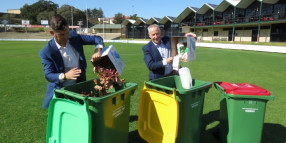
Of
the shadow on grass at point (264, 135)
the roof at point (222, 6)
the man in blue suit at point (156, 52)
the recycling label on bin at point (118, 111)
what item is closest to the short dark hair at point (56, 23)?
the recycling label on bin at point (118, 111)

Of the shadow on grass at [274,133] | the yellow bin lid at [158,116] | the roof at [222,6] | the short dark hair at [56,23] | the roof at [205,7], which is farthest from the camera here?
the roof at [205,7]

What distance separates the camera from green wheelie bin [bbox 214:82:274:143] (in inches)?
97.3

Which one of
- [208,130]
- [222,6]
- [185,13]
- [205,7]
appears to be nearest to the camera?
[208,130]

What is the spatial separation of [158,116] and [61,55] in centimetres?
140

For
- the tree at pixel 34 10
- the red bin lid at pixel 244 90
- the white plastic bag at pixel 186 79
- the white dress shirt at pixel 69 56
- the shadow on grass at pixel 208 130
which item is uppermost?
the tree at pixel 34 10

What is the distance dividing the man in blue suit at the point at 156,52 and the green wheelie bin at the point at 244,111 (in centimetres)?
94

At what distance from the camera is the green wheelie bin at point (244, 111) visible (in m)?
2.47

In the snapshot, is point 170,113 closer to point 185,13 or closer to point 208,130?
point 208,130

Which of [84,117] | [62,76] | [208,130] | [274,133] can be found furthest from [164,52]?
[274,133]

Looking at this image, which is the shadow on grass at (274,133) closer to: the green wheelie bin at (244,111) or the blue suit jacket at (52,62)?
the green wheelie bin at (244,111)

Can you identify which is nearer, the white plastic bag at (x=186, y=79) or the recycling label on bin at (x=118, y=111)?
the recycling label on bin at (x=118, y=111)

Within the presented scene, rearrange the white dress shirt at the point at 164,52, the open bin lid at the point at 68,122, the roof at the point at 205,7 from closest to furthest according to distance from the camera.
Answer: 1. the open bin lid at the point at 68,122
2. the white dress shirt at the point at 164,52
3. the roof at the point at 205,7

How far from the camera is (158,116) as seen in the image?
100 inches

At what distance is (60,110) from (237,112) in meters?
2.11
